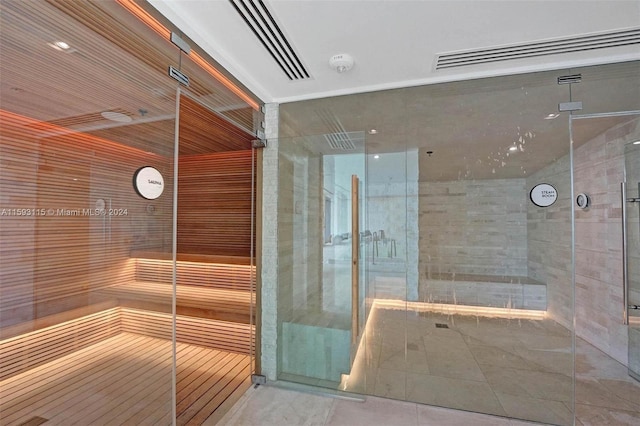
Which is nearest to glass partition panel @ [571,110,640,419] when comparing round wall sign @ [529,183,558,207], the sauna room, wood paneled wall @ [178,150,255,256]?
round wall sign @ [529,183,558,207]

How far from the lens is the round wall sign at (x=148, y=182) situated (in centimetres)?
155

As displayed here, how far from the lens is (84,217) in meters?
1.33

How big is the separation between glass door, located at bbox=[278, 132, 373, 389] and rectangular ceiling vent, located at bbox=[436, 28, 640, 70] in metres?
0.88

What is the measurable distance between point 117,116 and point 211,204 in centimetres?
225

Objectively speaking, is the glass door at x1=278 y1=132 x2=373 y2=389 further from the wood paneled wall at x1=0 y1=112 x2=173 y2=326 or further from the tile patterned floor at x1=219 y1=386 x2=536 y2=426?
the wood paneled wall at x1=0 y1=112 x2=173 y2=326

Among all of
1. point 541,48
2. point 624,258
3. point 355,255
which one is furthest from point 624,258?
point 355,255

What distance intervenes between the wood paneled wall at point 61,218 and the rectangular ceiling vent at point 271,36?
1014 mm

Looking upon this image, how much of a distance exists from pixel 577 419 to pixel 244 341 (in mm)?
2826

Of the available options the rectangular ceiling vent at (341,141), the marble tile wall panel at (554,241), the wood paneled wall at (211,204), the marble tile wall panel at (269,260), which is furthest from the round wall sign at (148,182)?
the marble tile wall panel at (554,241)

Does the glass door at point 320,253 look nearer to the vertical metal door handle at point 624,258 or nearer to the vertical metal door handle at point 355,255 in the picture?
the vertical metal door handle at point 355,255

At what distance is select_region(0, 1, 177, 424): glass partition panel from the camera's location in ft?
3.60

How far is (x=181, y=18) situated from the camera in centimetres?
164

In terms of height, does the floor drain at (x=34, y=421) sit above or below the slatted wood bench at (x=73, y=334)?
below

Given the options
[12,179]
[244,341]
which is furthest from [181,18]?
[244,341]
